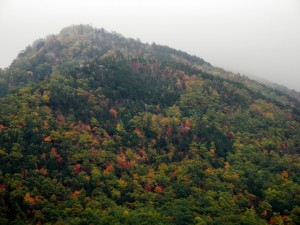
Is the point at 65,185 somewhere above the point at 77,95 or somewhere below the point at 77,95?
below

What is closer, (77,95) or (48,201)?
(48,201)

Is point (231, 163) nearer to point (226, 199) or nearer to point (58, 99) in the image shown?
point (226, 199)

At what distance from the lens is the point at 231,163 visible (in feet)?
569

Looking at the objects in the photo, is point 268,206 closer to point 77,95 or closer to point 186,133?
point 186,133

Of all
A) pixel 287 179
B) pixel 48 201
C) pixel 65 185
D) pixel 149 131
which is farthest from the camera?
pixel 149 131

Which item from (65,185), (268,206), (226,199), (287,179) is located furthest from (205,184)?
(65,185)

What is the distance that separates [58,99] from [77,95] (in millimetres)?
10977

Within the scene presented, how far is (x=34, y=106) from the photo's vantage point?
16975cm

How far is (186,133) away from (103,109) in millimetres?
36508

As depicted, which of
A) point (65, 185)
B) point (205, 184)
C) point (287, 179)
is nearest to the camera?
point (65, 185)

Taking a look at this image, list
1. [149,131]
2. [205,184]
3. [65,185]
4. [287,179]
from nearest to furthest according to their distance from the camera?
[65,185]
[205,184]
[287,179]
[149,131]

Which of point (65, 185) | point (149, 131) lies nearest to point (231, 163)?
point (149, 131)

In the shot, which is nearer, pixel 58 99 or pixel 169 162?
pixel 169 162

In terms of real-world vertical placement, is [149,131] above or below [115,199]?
above
